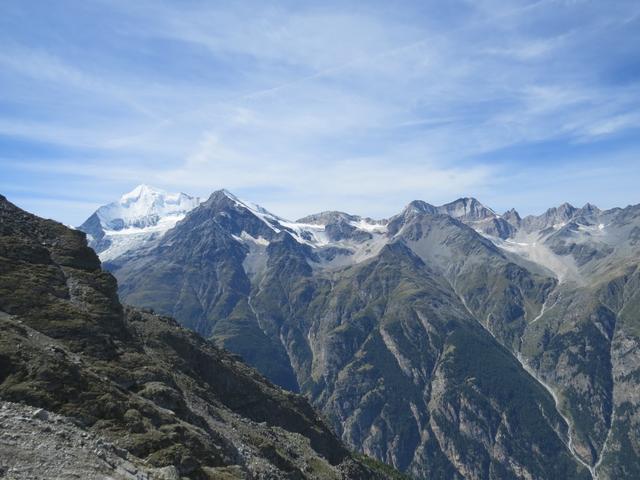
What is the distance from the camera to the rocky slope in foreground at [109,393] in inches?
1928

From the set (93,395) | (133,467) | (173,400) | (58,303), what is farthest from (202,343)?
(133,467)

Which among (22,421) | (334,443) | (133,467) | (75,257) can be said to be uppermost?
(75,257)

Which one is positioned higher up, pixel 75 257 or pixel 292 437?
pixel 75 257

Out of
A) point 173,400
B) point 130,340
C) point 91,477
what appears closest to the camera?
point 91,477

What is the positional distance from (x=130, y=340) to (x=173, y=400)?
26.1 metres

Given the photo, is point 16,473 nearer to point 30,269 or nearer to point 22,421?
point 22,421

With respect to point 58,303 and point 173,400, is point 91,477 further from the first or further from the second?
point 58,303

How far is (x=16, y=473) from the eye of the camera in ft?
136

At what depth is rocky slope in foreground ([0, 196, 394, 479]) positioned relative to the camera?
4897 cm

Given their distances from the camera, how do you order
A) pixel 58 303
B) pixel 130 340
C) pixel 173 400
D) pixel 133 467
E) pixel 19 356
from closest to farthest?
pixel 133 467, pixel 19 356, pixel 173 400, pixel 58 303, pixel 130 340

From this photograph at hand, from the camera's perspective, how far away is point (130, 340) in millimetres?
111625

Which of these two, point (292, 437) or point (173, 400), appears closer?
point (173, 400)

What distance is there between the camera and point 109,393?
70.6m

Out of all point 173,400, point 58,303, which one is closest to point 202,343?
point 58,303
